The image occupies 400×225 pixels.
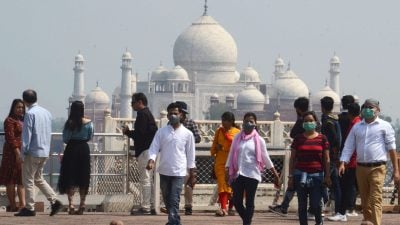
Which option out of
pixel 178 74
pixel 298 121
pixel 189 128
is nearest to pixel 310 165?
pixel 298 121

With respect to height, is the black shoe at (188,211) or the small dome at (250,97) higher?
the small dome at (250,97)

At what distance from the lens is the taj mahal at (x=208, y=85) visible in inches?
4968

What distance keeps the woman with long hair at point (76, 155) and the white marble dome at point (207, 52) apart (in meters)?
110

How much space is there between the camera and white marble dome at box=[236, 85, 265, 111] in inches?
4968

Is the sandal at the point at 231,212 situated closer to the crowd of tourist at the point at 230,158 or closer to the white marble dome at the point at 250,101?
the crowd of tourist at the point at 230,158

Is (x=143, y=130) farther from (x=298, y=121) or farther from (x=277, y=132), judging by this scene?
(x=277, y=132)

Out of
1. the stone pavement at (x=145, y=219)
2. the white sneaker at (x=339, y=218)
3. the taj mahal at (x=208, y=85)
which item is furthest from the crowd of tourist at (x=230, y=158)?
the taj mahal at (x=208, y=85)

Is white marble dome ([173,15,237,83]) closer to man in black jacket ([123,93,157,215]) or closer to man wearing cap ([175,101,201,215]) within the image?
man wearing cap ([175,101,201,215])

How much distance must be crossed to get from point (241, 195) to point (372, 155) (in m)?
1.07

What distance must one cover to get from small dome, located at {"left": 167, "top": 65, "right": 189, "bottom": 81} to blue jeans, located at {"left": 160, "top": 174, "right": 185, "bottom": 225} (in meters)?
117

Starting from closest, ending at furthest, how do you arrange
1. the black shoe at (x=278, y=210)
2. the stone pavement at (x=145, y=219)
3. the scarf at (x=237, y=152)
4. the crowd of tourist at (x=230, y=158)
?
1. the crowd of tourist at (x=230, y=158)
2. the scarf at (x=237, y=152)
3. the stone pavement at (x=145, y=219)
4. the black shoe at (x=278, y=210)

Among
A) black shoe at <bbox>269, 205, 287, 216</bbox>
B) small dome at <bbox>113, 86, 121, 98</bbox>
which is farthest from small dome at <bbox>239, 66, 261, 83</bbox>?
black shoe at <bbox>269, 205, 287, 216</bbox>

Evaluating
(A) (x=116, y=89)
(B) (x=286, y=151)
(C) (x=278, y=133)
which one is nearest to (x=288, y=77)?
(A) (x=116, y=89)

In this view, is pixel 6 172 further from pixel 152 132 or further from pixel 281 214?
pixel 281 214
